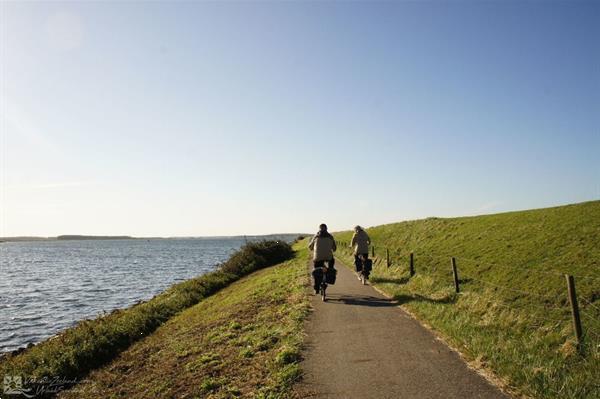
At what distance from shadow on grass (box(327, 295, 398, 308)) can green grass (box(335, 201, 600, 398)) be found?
0.64 meters

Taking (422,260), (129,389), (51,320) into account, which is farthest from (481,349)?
(51,320)

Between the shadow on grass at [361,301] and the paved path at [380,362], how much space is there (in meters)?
1.35

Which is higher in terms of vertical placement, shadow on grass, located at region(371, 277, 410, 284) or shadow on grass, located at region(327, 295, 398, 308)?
shadow on grass, located at region(371, 277, 410, 284)

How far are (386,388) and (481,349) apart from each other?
262 cm

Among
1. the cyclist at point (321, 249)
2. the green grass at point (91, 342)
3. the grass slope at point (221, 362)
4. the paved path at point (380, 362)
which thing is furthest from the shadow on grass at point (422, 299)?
the green grass at point (91, 342)

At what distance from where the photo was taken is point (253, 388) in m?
6.45

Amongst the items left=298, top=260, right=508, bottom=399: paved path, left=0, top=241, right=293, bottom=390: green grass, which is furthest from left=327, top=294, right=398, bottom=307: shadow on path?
left=0, top=241, right=293, bottom=390: green grass

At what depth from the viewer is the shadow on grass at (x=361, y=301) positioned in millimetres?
12961

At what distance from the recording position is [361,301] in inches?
533

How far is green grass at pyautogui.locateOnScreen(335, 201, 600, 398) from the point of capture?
6766 millimetres

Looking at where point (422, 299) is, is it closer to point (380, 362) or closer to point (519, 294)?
point (380, 362)

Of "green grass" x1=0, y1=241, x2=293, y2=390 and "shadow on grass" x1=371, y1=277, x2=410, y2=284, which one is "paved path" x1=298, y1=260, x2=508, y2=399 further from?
"green grass" x1=0, y1=241, x2=293, y2=390

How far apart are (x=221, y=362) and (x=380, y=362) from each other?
335 centimetres

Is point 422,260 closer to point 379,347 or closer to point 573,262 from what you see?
point 573,262
